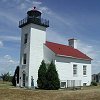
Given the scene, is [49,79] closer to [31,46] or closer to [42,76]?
[42,76]

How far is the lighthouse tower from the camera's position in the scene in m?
35.8

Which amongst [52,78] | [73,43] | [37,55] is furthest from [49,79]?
[73,43]

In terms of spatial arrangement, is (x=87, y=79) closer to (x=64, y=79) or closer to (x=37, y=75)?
(x=64, y=79)

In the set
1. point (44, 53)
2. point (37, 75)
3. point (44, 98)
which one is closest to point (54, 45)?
point (44, 53)

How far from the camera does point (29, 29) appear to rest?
36.5 m

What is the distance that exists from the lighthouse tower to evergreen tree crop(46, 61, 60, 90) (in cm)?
331


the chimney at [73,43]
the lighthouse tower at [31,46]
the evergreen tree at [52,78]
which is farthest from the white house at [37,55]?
the chimney at [73,43]

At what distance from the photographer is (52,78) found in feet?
109

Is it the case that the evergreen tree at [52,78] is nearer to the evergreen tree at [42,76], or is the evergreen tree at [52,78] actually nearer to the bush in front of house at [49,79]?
the bush in front of house at [49,79]

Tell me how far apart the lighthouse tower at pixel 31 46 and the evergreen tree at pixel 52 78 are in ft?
10.9

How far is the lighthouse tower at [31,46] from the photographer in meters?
35.8

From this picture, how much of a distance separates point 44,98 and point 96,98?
15.6ft

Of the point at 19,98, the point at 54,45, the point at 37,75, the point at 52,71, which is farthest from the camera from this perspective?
the point at 54,45

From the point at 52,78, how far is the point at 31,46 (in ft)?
19.6
